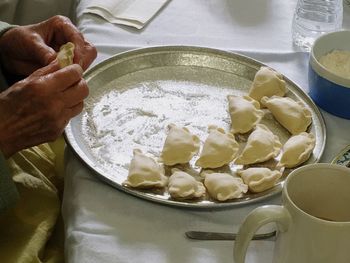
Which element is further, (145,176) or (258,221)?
(145,176)

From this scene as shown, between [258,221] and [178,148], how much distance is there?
28 cm

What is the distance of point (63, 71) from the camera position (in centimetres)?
83

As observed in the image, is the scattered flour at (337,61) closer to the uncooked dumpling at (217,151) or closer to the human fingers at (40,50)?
the uncooked dumpling at (217,151)

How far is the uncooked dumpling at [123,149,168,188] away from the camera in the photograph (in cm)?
82

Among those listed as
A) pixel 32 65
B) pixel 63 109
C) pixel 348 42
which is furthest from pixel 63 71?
pixel 348 42

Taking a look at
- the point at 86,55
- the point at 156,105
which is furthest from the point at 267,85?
the point at 86,55

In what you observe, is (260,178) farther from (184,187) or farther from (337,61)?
(337,61)

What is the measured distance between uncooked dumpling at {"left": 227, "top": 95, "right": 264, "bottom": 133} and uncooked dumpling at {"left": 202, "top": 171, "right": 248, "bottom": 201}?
126mm

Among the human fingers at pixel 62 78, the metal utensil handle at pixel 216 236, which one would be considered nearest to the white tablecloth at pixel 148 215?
the metal utensil handle at pixel 216 236

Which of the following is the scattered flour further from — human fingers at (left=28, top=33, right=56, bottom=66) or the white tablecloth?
human fingers at (left=28, top=33, right=56, bottom=66)

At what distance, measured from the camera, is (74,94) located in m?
0.85

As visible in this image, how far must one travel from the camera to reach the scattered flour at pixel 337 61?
1.01 m

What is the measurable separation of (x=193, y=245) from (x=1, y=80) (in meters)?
0.45

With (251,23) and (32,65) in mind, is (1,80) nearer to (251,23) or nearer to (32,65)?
(32,65)
